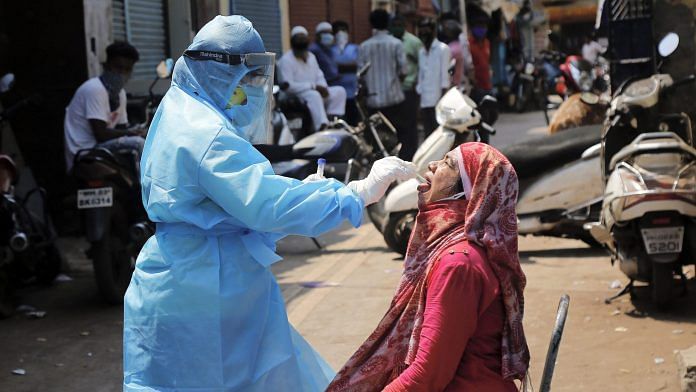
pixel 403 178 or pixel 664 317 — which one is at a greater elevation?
pixel 403 178

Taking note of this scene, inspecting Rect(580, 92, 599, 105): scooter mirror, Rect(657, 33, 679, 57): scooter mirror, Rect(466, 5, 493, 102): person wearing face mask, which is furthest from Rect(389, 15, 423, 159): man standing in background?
Rect(657, 33, 679, 57): scooter mirror

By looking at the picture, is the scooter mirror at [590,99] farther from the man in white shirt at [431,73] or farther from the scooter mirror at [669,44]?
the man in white shirt at [431,73]

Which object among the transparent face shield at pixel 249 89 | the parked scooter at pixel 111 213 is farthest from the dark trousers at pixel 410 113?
the transparent face shield at pixel 249 89

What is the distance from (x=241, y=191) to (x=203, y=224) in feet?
0.67

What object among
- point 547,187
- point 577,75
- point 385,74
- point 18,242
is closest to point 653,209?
point 547,187

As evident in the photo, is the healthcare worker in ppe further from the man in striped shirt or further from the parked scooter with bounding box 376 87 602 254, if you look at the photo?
the man in striped shirt

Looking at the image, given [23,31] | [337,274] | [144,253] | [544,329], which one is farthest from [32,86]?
[144,253]

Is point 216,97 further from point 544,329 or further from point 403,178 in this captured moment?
point 544,329

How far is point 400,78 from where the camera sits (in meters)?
13.2

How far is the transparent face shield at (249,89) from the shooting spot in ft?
11.2

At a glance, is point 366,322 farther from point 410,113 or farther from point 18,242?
point 410,113

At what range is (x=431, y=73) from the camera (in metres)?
13.2

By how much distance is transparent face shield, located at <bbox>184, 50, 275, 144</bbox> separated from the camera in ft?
11.2

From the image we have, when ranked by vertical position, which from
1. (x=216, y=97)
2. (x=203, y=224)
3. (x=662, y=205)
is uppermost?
(x=216, y=97)
